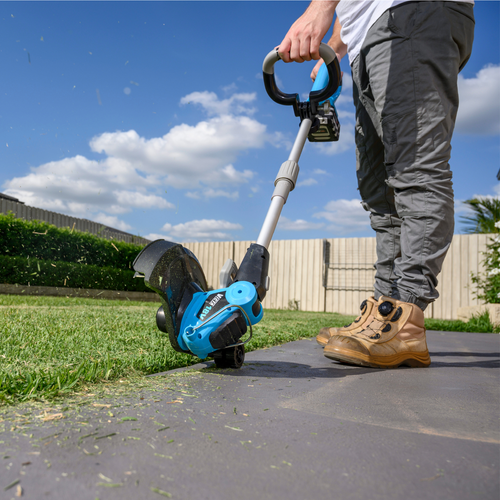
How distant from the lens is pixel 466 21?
1.70m

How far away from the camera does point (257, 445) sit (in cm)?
63

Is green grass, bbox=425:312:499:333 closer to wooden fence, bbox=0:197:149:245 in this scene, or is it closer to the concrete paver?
the concrete paver

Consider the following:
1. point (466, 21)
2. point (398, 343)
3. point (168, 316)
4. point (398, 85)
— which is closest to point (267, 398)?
point (168, 316)

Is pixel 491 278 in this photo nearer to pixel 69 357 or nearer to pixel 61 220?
pixel 69 357

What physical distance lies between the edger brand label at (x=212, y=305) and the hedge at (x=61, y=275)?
7.61 m

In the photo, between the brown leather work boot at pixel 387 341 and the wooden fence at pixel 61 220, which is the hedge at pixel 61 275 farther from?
the brown leather work boot at pixel 387 341

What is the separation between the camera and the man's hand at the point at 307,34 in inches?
63.1

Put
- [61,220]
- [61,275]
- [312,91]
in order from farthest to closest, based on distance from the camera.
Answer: [61,220], [61,275], [312,91]

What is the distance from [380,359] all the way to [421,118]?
103 cm

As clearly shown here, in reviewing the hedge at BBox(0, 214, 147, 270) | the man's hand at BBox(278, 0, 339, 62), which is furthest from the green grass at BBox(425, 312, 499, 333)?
the hedge at BBox(0, 214, 147, 270)

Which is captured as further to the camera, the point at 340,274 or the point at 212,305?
the point at 340,274

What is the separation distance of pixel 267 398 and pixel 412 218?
1.09 metres

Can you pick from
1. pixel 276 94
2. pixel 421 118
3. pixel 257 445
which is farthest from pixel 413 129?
pixel 257 445

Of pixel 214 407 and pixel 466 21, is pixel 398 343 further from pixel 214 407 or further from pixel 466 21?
pixel 466 21
